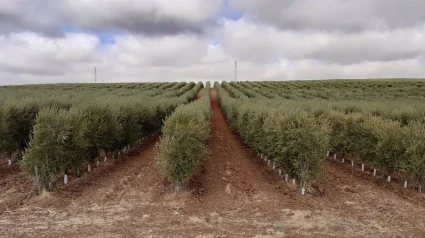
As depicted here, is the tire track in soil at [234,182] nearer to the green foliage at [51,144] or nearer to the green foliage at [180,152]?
the green foliage at [180,152]

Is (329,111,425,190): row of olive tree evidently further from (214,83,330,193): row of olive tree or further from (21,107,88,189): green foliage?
(21,107,88,189): green foliage

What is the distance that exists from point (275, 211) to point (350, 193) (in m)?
4.45

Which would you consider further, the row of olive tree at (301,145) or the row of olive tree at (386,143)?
the row of olive tree at (386,143)

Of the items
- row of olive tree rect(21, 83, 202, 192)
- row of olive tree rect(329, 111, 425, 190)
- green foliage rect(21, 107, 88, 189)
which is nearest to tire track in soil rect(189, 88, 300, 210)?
row of olive tree rect(329, 111, 425, 190)

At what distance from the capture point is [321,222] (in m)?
11.7

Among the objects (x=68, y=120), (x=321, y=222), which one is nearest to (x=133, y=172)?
(x=68, y=120)

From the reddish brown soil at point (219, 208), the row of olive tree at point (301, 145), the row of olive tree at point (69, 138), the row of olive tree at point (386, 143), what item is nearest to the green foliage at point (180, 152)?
the reddish brown soil at point (219, 208)

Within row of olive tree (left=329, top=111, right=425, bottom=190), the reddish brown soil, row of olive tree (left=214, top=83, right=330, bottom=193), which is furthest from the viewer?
row of olive tree (left=329, top=111, right=425, bottom=190)

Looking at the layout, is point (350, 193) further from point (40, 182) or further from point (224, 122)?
point (224, 122)

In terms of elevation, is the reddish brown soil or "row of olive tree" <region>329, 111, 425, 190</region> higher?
"row of olive tree" <region>329, 111, 425, 190</region>

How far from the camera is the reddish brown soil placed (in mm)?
10945

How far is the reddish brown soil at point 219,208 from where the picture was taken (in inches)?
431

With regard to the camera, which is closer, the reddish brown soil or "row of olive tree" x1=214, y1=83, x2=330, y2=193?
the reddish brown soil

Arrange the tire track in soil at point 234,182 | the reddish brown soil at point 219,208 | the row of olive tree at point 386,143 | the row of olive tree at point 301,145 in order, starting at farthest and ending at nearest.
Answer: the row of olive tree at point 386,143 → the row of olive tree at point 301,145 → the tire track in soil at point 234,182 → the reddish brown soil at point 219,208
